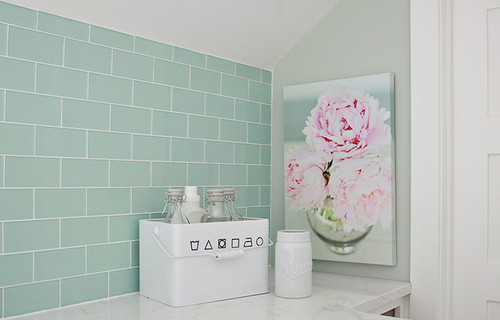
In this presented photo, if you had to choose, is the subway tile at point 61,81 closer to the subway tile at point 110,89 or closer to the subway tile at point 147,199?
the subway tile at point 110,89

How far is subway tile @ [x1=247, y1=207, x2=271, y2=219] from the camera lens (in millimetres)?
2122

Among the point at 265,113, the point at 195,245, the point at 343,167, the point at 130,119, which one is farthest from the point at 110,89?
the point at 343,167

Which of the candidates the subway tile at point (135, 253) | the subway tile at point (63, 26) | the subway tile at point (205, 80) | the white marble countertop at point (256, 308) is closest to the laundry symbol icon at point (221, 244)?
the white marble countertop at point (256, 308)

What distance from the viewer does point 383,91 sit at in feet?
6.34

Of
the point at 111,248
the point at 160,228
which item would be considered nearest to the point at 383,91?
the point at 160,228

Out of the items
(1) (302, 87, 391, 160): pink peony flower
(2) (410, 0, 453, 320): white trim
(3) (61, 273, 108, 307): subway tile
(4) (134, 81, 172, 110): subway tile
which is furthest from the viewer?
(1) (302, 87, 391, 160): pink peony flower

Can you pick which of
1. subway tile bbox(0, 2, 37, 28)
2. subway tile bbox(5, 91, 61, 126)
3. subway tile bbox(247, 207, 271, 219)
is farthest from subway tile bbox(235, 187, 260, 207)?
subway tile bbox(0, 2, 37, 28)

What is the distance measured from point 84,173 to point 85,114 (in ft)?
0.56

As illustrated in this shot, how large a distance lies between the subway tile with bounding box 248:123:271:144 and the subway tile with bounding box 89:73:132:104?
0.59 m

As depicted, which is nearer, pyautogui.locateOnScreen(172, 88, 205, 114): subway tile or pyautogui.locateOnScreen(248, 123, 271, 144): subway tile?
pyautogui.locateOnScreen(172, 88, 205, 114): subway tile

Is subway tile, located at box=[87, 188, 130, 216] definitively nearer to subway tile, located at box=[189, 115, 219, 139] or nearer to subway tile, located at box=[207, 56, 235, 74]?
subway tile, located at box=[189, 115, 219, 139]

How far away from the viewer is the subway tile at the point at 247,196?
6.82 feet

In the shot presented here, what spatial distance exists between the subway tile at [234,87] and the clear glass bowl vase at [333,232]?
521mm

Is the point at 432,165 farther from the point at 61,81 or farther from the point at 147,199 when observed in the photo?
the point at 61,81
